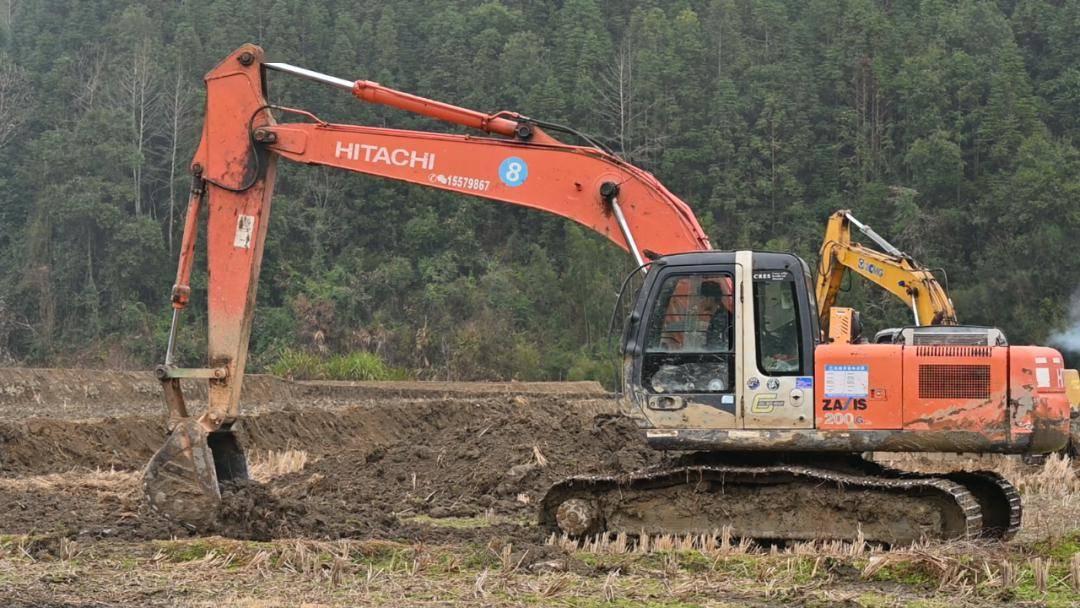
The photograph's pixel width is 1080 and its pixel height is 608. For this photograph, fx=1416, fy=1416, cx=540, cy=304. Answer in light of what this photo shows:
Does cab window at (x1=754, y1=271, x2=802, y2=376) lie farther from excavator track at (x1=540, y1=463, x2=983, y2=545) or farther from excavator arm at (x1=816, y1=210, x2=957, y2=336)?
excavator arm at (x1=816, y1=210, x2=957, y2=336)

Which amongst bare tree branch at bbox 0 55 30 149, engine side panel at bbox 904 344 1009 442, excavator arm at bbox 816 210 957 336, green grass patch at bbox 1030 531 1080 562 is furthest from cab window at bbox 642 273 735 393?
bare tree branch at bbox 0 55 30 149

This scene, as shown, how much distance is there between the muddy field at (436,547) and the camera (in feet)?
30.8

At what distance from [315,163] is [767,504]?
530cm

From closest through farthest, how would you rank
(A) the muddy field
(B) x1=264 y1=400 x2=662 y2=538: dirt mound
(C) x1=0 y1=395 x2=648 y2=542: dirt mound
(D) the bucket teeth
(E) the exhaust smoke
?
(A) the muddy field, (D) the bucket teeth, (C) x1=0 y1=395 x2=648 y2=542: dirt mound, (B) x1=264 y1=400 x2=662 y2=538: dirt mound, (E) the exhaust smoke

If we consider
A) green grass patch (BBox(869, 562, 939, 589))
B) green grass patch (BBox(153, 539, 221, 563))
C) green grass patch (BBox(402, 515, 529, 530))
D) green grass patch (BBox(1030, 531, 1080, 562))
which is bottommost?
green grass patch (BBox(402, 515, 529, 530))

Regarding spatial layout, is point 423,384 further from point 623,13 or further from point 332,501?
point 623,13

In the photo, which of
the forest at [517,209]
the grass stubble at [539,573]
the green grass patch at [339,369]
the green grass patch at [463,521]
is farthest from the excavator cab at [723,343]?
the green grass patch at [339,369]

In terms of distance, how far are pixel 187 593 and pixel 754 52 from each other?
65.5 meters

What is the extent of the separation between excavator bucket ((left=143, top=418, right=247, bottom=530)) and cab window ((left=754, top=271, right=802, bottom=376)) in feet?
15.8

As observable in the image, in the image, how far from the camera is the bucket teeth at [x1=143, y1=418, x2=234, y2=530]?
40.0 feet

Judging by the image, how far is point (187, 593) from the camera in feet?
30.5

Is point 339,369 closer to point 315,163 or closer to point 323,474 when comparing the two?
point 323,474

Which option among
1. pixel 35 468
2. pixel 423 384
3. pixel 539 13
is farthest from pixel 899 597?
pixel 539 13

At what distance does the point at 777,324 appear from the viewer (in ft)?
38.9
